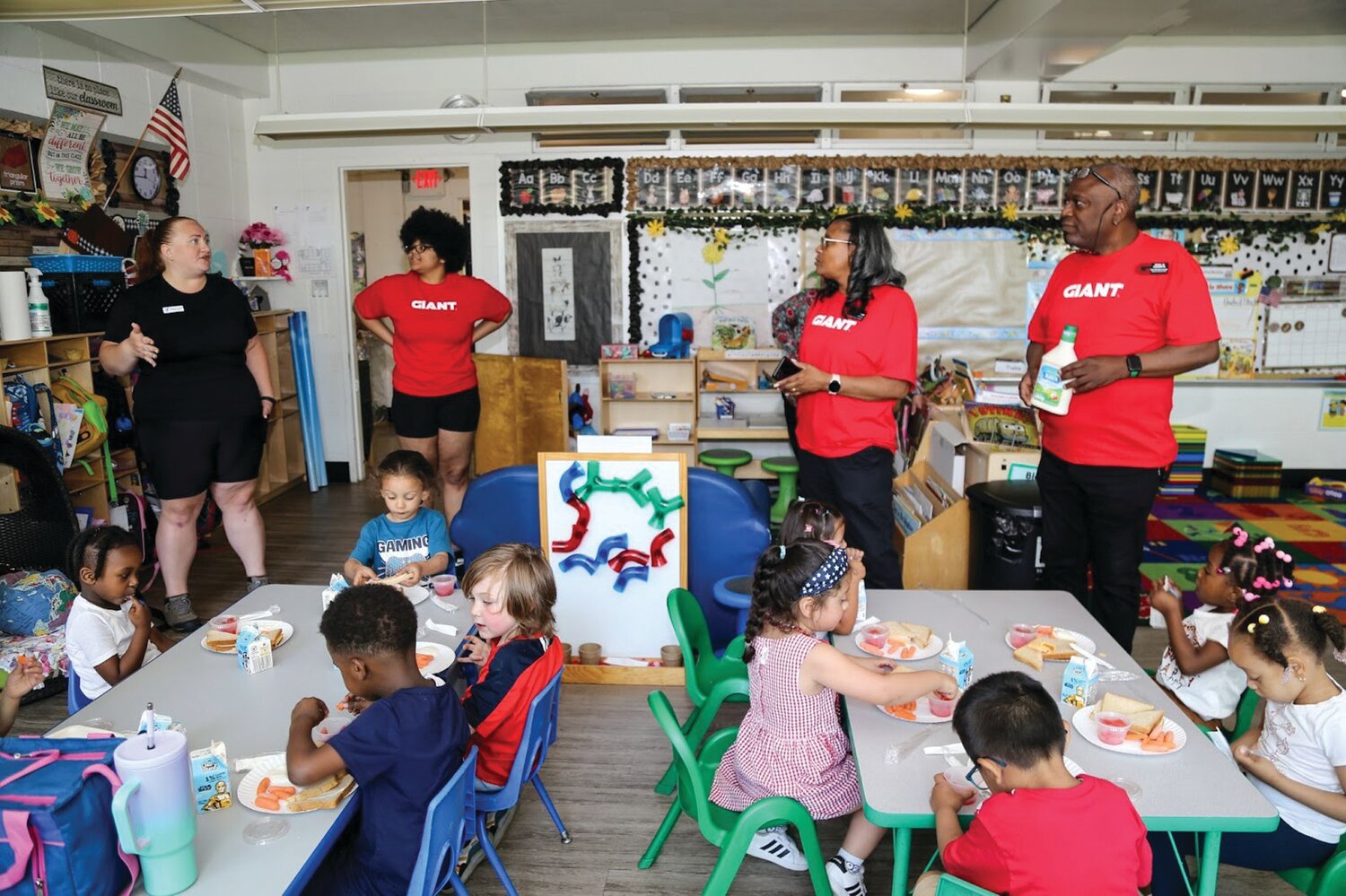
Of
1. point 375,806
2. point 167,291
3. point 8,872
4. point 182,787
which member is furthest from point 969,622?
point 167,291

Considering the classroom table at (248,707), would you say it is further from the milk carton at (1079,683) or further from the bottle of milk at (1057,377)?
the bottle of milk at (1057,377)

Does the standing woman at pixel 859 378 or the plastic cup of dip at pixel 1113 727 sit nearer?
the plastic cup of dip at pixel 1113 727

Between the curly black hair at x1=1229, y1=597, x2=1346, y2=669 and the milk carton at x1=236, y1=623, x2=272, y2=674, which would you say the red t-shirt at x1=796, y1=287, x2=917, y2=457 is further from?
the milk carton at x1=236, y1=623, x2=272, y2=674

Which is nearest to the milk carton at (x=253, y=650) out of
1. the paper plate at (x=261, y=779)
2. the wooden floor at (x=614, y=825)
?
the wooden floor at (x=614, y=825)

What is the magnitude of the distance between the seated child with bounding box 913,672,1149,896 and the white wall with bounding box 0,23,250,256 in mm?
→ 5691

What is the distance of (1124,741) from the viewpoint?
209 centimetres

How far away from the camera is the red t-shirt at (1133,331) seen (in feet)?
10.6

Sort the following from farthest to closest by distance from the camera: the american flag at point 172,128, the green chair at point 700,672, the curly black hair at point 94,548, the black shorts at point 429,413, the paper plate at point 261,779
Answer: the american flag at point 172,128
the black shorts at point 429,413
the curly black hair at point 94,548
the green chair at point 700,672
the paper plate at point 261,779

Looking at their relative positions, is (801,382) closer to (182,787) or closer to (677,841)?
(677,841)

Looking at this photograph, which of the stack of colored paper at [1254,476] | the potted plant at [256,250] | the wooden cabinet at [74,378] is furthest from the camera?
the potted plant at [256,250]

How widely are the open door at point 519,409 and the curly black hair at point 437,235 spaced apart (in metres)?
1.60

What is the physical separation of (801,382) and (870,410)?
0.97 ft

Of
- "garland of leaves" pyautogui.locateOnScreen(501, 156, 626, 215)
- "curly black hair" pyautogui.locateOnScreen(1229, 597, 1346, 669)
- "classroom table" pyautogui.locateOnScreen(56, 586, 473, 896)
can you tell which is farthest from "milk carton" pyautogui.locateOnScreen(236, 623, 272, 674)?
"garland of leaves" pyautogui.locateOnScreen(501, 156, 626, 215)

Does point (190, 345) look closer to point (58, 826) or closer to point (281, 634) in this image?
point (281, 634)
